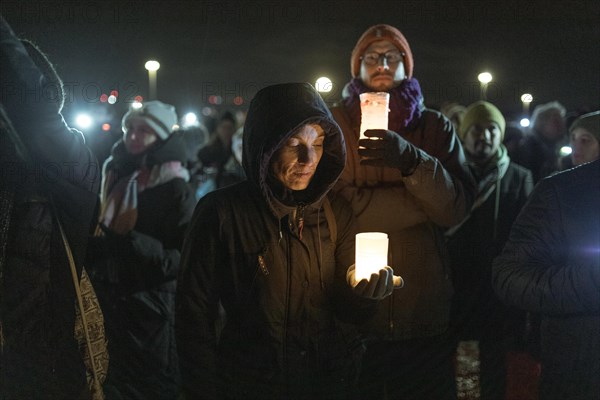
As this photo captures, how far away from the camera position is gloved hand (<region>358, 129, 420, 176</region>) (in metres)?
3.12

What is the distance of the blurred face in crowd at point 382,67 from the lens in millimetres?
3703

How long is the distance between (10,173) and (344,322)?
1.66 meters

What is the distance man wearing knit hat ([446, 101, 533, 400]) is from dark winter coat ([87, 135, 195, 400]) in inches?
83.7

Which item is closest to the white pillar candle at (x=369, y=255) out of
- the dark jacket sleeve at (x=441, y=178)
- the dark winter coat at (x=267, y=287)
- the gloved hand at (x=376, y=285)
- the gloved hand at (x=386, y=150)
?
the gloved hand at (x=376, y=285)

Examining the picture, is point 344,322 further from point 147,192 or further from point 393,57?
point 147,192

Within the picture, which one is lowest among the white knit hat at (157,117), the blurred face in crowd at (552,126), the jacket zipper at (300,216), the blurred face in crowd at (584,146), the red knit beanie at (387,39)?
the jacket zipper at (300,216)

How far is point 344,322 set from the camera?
291 centimetres

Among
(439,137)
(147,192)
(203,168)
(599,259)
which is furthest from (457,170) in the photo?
(203,168)

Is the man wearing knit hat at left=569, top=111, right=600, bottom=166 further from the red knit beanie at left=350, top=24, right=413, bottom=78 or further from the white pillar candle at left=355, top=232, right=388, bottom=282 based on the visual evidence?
the white pillar candle at left=355, top=232, right=388, bottom=282

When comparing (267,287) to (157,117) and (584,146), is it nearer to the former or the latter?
(157,117)

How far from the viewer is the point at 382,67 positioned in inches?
147

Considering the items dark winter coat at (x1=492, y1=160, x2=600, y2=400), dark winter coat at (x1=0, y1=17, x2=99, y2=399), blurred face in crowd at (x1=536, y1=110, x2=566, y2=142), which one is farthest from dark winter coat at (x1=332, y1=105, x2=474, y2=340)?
blurred face in crowd at (x1=536, y1=110, x2=566, y2=142)

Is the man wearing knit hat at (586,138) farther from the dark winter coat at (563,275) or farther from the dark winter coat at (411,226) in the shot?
the dark winter coat at (563,275)

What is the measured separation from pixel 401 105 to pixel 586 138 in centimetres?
211
